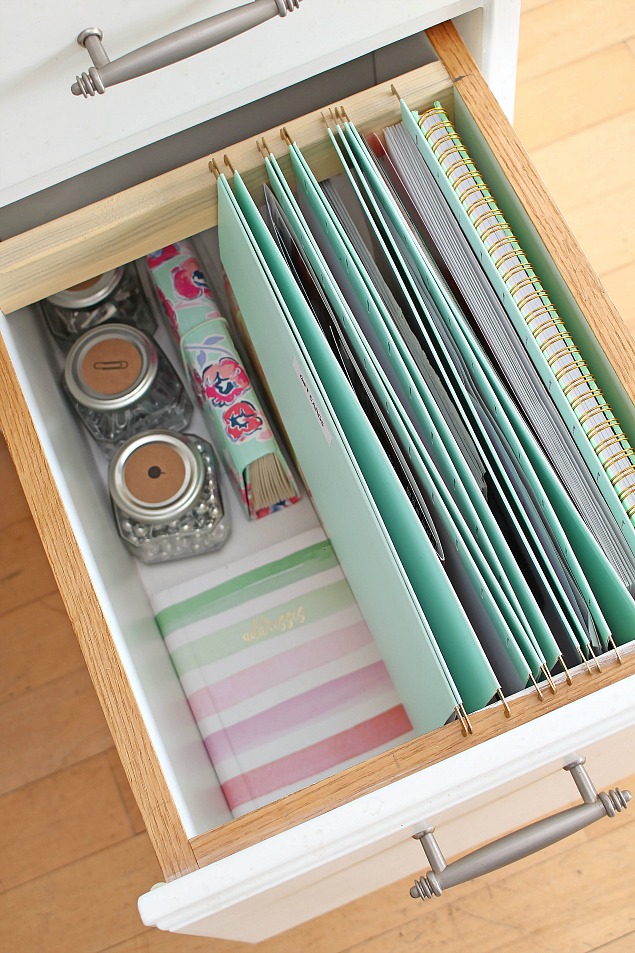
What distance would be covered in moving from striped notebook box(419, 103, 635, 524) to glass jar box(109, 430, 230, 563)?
1.28ft

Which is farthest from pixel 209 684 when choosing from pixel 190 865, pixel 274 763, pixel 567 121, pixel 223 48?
pixel 567 121

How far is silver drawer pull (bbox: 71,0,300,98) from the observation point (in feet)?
1.87

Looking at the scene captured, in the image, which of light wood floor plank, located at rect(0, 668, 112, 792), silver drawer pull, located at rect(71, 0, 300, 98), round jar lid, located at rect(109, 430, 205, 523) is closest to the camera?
silver drawer pull, located at rect(71, 0, 300, 98)

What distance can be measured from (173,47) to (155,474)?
0.46 metres

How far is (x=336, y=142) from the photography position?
0.76 metres

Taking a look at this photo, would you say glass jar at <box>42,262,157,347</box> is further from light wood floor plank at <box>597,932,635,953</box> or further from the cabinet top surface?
light wood floor plank at <box>597,932,635,953</box>

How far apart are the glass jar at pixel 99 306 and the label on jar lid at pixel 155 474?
17cm

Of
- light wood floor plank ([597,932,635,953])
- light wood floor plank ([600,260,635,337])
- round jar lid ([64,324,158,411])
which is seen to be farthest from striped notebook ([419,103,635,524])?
light wood floor plank ([597,932,635,953])

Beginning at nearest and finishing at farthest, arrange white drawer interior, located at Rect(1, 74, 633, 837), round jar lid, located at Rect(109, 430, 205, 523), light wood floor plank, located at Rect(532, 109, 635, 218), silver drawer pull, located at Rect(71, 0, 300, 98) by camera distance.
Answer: silver drawer pull, located at Rect(71, 0, 300, 98)
white drawer interior, located at Rect(1, 74, 633, 837)
round jar lid, located at Rect(109, 430, 205, 523)
light wood floor plank, located at Rect(532, 109, 635, 218)

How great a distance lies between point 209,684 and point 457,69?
2.10 feet

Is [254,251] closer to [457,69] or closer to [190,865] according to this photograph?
[457,69]

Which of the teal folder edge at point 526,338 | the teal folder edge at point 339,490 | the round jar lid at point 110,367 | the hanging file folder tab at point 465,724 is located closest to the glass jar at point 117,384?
the round jar lid at point 110,367

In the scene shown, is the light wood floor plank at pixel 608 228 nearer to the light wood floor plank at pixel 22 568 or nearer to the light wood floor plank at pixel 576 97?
the light wood floor plank at pixel 576 97

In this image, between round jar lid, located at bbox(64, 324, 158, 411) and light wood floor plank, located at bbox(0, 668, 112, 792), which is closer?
round jar lid, located at bbox(64, 324, 158, 411)
